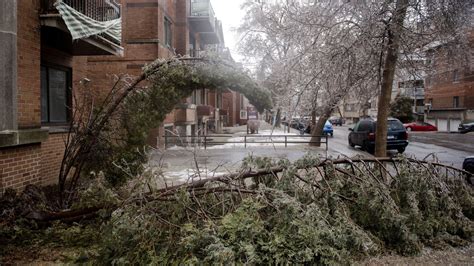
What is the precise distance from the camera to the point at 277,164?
5051 mm

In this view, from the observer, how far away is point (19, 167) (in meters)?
6.55

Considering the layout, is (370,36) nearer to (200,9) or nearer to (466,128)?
(200,9)

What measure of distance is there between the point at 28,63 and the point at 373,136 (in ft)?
48.4

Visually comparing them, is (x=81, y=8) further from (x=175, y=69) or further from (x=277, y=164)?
(x=277, y=164)

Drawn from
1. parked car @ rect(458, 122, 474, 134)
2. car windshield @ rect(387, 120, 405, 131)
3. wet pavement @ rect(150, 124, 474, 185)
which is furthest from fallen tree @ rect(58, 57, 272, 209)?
parked car @ rect(458, 122, 474, 134)

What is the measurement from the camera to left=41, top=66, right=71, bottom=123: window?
8.43 meters

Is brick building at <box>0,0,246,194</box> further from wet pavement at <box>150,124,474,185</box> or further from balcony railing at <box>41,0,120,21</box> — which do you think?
wet pavement at <box>150,124,474,185</box>

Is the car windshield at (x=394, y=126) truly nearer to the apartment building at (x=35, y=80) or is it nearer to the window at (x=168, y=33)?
the window at (x=168, y=33)

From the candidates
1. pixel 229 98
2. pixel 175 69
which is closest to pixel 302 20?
pixel 175 69

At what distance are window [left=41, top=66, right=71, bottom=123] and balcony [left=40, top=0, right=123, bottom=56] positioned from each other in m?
0.62

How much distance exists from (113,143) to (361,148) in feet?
51.0

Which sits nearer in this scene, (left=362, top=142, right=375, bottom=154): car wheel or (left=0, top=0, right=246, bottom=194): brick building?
(left=0, top=0, right=246, bottom=194): brick building

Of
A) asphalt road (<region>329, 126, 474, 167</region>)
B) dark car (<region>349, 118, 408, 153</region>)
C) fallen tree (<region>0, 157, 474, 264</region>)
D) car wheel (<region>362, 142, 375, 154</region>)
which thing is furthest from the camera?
car wheel (<region>362, 142, 375, 154</region>)

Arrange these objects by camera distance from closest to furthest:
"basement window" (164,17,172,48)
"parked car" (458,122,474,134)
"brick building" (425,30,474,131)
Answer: "basement window" (164,17,172,48) < "parked car" (458,122,474,134) < "brick building" (425,30,474,131)
